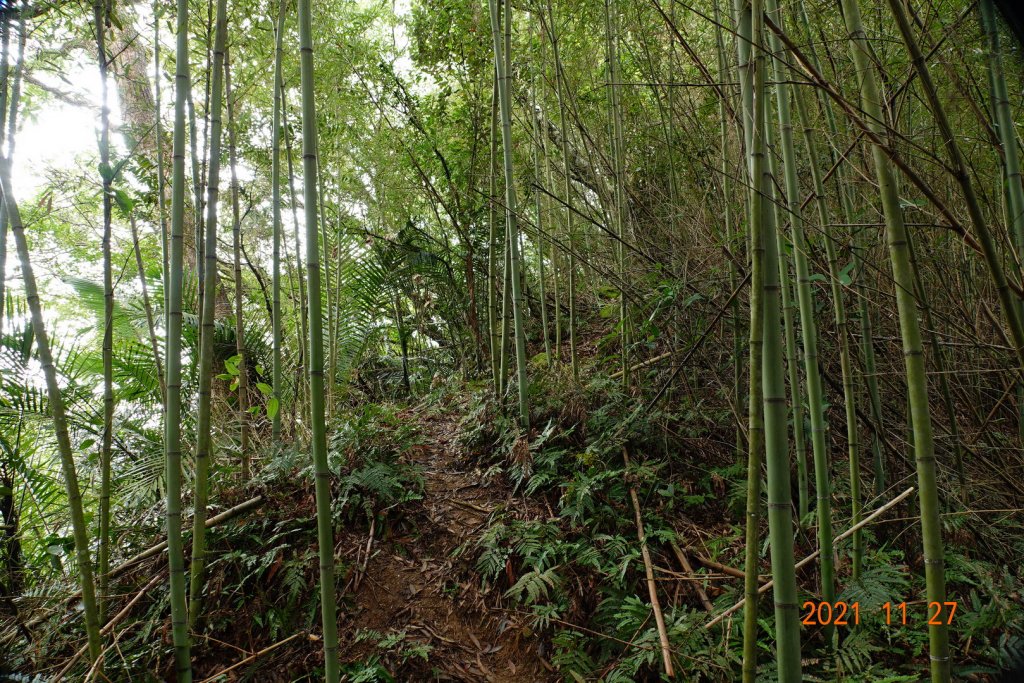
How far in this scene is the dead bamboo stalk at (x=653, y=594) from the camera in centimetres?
191

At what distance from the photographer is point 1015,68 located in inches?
71.5

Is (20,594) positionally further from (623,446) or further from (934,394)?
(934,394)

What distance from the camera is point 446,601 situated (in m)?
2.52

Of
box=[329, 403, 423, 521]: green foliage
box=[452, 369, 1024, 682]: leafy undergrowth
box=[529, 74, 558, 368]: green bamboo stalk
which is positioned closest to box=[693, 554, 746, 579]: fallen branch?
box=[452, 369, 1024, 682]: leafy undergrowth

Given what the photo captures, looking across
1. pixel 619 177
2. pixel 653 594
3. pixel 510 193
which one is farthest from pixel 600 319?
pixel 653 594

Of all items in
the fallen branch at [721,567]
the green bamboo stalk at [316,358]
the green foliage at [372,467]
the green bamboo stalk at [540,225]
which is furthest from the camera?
the green bamboo stalk at [540,225]

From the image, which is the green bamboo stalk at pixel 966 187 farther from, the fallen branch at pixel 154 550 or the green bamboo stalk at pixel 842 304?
the fallen branch at pixel 154 550

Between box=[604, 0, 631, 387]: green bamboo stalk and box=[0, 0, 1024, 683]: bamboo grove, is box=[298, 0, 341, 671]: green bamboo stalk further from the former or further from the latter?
box=[604, 0, 631, 387]: green bamboo stalk

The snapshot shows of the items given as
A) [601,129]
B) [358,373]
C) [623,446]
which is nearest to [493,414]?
[623,446]

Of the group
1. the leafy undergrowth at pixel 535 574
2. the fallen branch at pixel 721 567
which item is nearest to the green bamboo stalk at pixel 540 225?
the leafy undergrowth at pixel 535 574

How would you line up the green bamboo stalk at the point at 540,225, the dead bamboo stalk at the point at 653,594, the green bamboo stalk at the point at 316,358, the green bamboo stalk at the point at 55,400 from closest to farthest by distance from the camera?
the green bamboo stalk at the point at 316,358 < the green bamboo stalk at the point at 55,400 < the dead bamboo stalk at the point at 653,594 < the green bamboo stalk at the point at 540,225

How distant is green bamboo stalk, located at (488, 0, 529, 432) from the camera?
312 centimetres

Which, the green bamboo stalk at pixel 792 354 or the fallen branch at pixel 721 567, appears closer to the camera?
the green bamboo stalk at pixel 792 354
